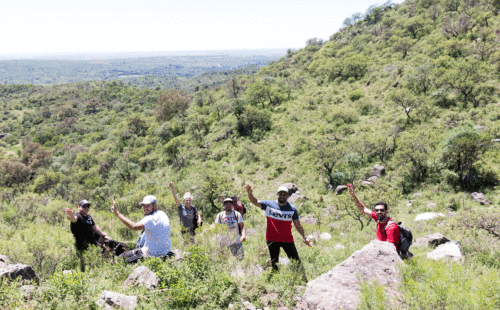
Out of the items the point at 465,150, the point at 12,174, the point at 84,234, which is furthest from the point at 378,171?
the point at 12,174

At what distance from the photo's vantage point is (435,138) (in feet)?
48.3

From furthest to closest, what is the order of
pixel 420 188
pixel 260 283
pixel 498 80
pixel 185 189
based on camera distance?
pixel 185 189, pixel 498 80, pixel 420 188, pixel 260 283

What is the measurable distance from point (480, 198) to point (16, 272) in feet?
52.3

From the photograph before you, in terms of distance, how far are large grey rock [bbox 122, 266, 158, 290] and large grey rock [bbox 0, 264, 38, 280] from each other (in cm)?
157

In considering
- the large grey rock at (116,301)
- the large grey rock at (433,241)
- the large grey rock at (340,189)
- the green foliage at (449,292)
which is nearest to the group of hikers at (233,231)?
the large grey rock at (116,301)

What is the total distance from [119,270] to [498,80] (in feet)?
84.8

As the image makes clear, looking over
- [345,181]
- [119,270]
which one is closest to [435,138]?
[345,181]

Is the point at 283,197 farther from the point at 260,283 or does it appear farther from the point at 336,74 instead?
the point at 336,74

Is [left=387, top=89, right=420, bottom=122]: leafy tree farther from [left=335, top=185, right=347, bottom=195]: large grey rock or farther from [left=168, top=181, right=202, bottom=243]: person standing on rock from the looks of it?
[left=168, top=181, right=202, bottom=243]: person standing on rock

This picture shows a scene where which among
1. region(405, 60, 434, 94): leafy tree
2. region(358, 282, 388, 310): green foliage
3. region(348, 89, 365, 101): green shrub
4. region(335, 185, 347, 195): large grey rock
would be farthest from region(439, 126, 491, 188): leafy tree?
region(348, 89, 365, 101): green shrub

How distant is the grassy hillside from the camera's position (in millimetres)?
3244

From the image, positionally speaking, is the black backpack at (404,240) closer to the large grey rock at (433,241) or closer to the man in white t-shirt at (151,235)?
the large grey rock at (433,241)

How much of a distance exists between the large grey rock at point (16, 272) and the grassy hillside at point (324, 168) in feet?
1.81

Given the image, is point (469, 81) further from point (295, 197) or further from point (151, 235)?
point (151, 235)
